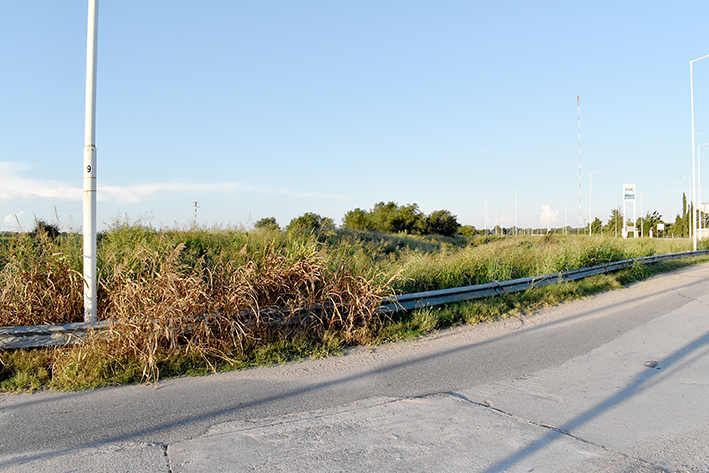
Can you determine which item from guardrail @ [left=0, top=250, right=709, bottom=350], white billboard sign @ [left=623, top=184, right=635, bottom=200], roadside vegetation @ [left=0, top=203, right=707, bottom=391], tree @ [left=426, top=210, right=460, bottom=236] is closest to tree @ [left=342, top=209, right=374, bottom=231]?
tree @ [left=426, top=210, right=460, bottom=236]

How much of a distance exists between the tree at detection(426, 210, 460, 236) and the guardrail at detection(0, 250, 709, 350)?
45239 millimetres

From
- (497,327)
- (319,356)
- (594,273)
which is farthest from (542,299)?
(319,356)

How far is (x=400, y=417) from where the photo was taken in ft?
13.8

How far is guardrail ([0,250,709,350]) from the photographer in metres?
5.50

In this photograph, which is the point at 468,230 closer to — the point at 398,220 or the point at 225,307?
the point at 398,220

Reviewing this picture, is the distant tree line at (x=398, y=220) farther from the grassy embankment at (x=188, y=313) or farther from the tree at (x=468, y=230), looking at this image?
the grassy embankment at (x=188, y=313)

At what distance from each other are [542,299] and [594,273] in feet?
17.2

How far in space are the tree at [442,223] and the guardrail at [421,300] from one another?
4524cm

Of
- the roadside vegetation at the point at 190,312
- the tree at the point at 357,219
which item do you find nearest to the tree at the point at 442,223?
the tree at the point at 357,219

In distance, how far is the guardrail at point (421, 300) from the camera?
5504 mm

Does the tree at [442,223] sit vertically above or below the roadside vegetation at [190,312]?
above

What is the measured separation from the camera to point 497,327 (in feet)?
26.4

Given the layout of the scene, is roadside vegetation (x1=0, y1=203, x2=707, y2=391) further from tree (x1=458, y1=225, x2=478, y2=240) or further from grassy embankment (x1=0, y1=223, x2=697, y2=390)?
tree (x1=458, y1=225, x2=478, y2=240)

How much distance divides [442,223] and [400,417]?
60.4m
